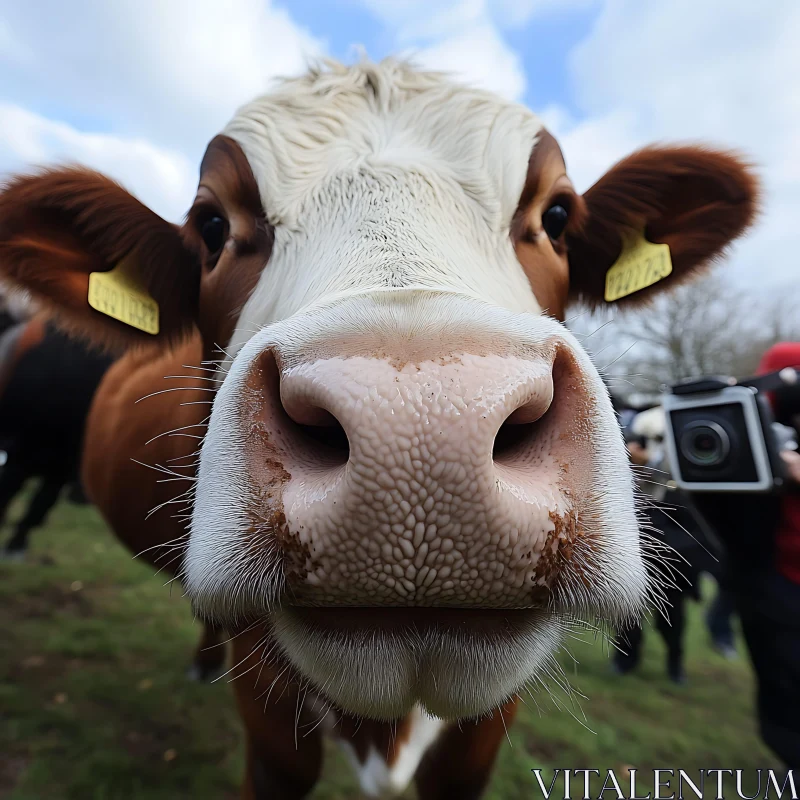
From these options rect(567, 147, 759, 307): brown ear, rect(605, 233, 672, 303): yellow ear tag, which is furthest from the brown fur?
rect(605, 233, 672, 303): yellow ear tag

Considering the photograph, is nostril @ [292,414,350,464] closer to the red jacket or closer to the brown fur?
the brown fur

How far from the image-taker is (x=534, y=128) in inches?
65.6

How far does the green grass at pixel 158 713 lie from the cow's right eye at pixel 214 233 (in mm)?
1915

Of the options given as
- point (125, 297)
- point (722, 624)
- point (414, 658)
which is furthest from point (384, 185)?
point (722, 624)

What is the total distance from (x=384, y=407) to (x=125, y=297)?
5.83 ft

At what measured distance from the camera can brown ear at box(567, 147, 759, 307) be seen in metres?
2.11

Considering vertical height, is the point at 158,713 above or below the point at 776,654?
below

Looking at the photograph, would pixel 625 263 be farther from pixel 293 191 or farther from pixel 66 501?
pixel 66 501

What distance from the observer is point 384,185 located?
1.28 metres

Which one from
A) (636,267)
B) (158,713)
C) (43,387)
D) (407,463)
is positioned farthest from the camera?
(43,387)

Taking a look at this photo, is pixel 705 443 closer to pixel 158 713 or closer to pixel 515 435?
pixel 515 435

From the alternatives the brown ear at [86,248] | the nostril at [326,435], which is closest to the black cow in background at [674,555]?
the nostril at [326,435]

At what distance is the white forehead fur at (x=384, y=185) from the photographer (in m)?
1.13

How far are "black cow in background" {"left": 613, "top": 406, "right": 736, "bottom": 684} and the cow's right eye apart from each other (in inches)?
54.0
